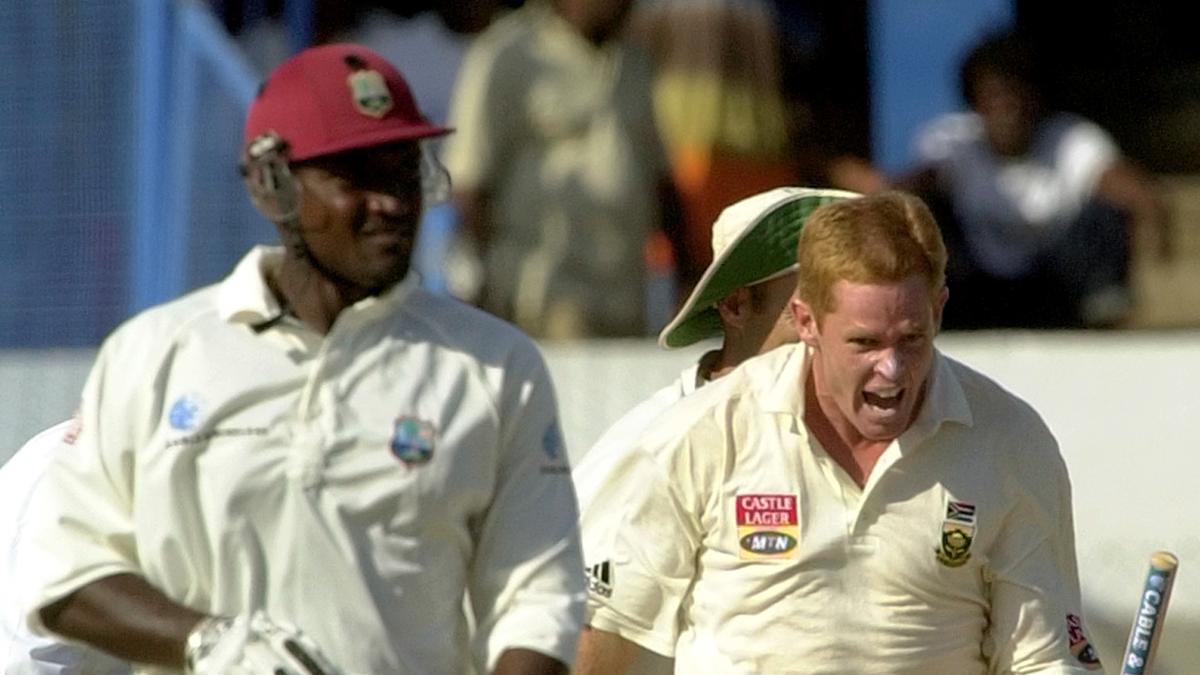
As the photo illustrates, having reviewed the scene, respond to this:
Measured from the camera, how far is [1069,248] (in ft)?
28.4

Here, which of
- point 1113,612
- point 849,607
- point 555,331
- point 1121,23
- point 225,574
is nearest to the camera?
point 225,574

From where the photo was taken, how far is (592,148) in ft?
27.5

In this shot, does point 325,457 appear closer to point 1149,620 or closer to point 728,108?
point 1149,620

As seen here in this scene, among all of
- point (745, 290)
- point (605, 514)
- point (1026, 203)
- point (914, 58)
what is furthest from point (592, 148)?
point (605, 514)

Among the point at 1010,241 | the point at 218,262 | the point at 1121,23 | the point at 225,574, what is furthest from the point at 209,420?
the point at 1121,23

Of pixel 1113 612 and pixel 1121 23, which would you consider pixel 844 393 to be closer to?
pixel 1113 612

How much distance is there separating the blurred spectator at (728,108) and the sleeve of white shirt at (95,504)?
461 cm

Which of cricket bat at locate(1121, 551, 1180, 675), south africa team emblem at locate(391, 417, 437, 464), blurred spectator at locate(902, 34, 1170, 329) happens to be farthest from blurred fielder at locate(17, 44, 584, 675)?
blurred spectator at locate(902, 34, 1170, 329)

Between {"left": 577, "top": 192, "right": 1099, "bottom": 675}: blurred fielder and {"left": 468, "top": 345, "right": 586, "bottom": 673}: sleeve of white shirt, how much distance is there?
923 millimetres

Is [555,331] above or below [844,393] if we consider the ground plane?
below

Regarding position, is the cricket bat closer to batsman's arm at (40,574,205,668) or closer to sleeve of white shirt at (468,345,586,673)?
sleeve of white shirt at (468,345,586,673)

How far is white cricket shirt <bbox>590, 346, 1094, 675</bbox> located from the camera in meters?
4.80

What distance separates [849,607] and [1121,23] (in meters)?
4.84

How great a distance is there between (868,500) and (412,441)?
1202mm
